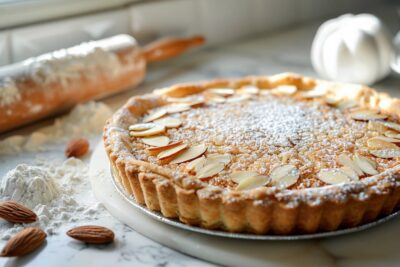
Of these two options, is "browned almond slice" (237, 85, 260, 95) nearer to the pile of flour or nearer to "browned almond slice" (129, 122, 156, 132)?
"browned almond slice" (129, 122, 156, 132)

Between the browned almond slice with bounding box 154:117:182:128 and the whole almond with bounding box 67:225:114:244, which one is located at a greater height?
the browned almond slice with bounding box 154:117:182:128

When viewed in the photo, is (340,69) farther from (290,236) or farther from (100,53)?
(290,236)

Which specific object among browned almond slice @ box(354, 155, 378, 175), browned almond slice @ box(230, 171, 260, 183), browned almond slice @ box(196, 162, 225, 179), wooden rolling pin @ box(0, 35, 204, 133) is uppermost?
wooden rolling pin @ box(0, 35, 204, 133)

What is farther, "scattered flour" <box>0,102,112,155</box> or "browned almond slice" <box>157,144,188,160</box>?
"scattered flour" <box>0,102,112,155</box>

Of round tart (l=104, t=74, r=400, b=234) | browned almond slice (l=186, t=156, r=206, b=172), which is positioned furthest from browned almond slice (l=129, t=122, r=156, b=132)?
browned almond slice (l=186, t=156, r=206, b=172)

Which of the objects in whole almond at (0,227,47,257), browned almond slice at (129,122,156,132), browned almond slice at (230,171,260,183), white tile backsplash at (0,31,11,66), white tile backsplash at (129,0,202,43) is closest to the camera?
whole almond at (0,227,47,257)
